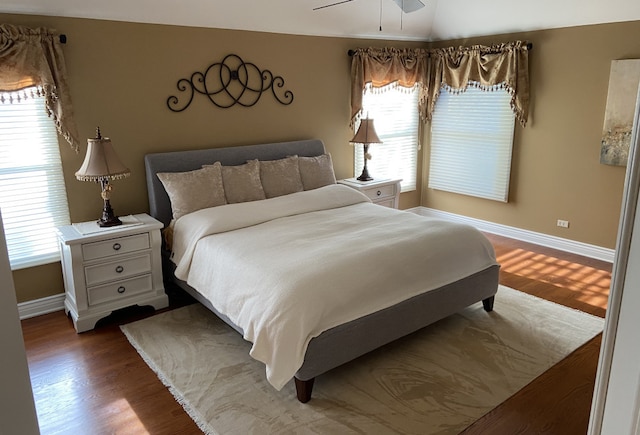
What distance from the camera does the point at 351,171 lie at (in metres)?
5.57

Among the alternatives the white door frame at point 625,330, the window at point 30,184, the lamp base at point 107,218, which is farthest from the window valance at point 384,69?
the white door frame at point 625,330

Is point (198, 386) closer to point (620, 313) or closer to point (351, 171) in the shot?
point (620, 313)

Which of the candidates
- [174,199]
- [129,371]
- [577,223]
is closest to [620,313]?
[129,371]

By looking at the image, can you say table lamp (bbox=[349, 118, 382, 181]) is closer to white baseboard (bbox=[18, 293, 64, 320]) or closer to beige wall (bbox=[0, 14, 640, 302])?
beige wall (bbox=[0, 14, 640, 302])

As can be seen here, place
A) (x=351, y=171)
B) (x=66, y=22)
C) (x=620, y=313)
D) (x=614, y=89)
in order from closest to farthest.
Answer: (x=620, y=313), (x=66, y=22), (x=614, y=89), (x=351, y=171)

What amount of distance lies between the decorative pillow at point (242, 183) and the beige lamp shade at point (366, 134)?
1.34 meters

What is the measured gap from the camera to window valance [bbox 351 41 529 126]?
496 cm

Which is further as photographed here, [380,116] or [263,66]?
[380,116]

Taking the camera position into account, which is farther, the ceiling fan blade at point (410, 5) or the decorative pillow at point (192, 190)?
the ceiling fan blade at point (410, 5)

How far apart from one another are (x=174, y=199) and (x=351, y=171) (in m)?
2.37

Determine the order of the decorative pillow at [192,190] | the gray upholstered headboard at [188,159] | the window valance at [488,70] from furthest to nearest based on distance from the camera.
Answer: the window valance at [488,70] → the gray upholstered headboard at [188,159] → the decorative pillow at [192,190]

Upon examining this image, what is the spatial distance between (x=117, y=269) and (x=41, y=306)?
777 mm

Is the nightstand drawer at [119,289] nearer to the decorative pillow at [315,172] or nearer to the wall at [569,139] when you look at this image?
the decorative pillow at [315,172]

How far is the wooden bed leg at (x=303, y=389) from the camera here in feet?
8.50
